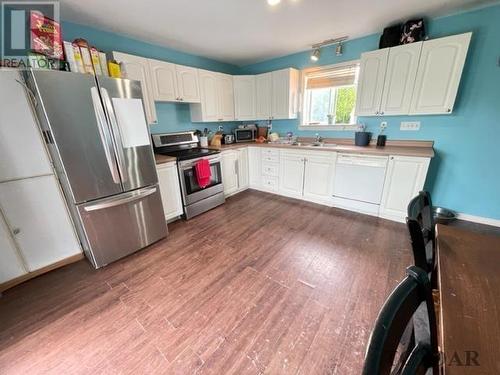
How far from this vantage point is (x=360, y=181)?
2.91m

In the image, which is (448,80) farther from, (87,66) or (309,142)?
(87,66)

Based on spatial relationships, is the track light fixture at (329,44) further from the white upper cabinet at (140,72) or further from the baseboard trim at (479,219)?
the baseboard trim at (479,219)

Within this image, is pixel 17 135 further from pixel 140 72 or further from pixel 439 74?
pixel 439 74

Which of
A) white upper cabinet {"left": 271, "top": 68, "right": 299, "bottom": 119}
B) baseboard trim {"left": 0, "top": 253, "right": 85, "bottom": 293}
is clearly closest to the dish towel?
baseboard trim {"left": 0, "top": 253, "right": 85, "bottom": 293}

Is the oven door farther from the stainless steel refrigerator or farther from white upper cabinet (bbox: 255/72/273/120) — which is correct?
white upper cabinet (bbox: 255/72/273/120)

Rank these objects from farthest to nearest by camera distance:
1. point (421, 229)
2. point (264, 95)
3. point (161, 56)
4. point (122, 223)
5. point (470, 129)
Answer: point (264, 95), point (161, 56), point (470, 129), point (122, 223), point (421, 229)

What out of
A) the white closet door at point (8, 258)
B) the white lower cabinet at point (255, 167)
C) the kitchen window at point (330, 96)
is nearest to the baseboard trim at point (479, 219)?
the kitchen window at point (330, 96)

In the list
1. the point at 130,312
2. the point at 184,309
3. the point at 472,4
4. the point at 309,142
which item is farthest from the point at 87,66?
the point at 472,4

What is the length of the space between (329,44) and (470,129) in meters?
2.21

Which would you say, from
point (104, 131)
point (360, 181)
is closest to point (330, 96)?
point (360, 181)

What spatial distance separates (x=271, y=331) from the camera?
1427 millimetres

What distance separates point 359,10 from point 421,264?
2.63m

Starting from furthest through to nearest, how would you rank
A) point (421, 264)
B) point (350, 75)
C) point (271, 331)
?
point (350, 75), point (271, 331), point (421, 264)

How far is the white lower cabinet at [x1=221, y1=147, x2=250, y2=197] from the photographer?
11.8ft
